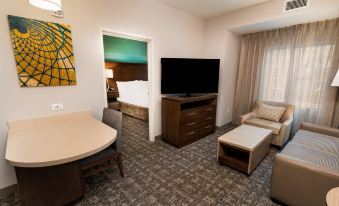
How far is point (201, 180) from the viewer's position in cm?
207

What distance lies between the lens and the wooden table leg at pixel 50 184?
4.41 feet

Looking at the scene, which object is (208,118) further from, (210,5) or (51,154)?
(51,154)

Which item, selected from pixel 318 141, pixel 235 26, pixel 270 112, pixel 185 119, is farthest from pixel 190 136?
pixel 235 26

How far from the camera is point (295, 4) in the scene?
2514 mm

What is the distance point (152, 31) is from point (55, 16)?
147 centimetres

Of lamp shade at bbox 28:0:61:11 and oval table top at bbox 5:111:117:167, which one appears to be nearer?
oval table top at bbox 5:111:117:167

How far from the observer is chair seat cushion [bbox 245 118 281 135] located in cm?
289

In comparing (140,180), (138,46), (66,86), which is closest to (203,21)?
(138,46)

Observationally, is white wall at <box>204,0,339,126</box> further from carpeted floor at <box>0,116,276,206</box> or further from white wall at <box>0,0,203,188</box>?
carpeted floor at <box>0,116,276,206</box>

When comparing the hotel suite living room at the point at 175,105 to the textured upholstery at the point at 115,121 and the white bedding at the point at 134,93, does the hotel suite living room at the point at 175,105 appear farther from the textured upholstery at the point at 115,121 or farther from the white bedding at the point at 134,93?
the white bedding at the point at 134,93

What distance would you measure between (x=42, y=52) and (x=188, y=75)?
→ 7.62ft

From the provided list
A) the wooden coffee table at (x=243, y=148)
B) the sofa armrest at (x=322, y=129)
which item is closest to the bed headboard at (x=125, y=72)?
the wooden coffee table at (x=243, y=148)

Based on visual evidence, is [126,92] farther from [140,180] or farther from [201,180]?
[201,180]

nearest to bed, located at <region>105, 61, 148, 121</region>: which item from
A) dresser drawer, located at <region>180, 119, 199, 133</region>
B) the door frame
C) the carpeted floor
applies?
the door frame
